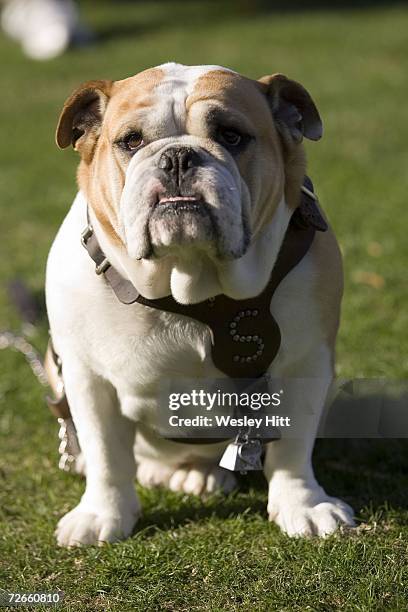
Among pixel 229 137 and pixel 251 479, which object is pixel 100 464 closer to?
pixel 251 479

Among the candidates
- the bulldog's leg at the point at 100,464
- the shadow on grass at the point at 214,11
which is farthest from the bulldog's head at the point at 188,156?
the shadow on grass at the point at 214,11

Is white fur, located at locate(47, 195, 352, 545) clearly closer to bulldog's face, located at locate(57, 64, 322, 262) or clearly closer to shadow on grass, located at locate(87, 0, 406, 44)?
bulldog's face, located at locate(57, 64, 322, 262)

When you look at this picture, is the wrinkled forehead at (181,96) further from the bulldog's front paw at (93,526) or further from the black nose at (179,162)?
the bulldog's front paw at (93,526)

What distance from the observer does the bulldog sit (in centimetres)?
263

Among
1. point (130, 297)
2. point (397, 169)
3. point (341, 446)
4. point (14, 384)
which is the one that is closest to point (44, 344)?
point (14, 384)

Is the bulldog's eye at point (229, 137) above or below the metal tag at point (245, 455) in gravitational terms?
above

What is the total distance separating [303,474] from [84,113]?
1362 millimetres

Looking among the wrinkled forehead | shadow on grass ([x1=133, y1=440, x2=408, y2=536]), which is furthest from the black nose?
shadow on grass ([x1=133, y1=440, x2=408, y2=536])

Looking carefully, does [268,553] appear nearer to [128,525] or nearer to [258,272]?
[128,525]

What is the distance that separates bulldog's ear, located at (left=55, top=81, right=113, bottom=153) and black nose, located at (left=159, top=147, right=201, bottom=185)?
429 mm

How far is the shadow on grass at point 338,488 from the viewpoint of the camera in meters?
3.28

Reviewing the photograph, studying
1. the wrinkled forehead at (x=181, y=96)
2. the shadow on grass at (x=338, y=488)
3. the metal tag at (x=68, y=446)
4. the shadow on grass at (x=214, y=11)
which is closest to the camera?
the wrinkled forehead at (x=181, y=96)

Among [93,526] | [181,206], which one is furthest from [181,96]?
[93,526]

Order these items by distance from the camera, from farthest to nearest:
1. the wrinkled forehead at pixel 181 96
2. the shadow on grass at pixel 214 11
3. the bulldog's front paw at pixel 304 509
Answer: the shadow on grass at pixel 214 11
the bulldog's front paw at pixel 304 509
the wrinkled forehead at pixel 181 96
